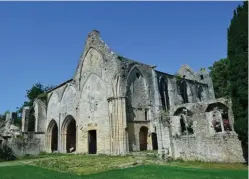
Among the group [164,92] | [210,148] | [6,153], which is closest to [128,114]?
A: [164,92]

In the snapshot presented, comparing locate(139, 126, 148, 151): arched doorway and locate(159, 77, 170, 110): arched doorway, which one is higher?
locate(159, 77, 170, 110): arched doorway

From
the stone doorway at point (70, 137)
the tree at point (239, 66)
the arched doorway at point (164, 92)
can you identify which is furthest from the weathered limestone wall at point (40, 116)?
the tree at point (239, 66)

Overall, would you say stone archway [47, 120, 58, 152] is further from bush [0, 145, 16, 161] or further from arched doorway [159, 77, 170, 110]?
arched doorway [159, 77, 170, 110]

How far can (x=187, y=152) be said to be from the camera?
13.5m

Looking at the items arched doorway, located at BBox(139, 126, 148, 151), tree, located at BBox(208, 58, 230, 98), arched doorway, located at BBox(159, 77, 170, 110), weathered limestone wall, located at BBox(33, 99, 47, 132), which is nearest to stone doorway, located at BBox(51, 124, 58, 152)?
weathered limestone wall, located at BBox(33, 99, 47, 132)

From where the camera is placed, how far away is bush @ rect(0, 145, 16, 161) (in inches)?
729

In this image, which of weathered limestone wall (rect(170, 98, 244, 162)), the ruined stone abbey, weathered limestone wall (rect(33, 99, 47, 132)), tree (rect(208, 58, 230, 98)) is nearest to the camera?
weathered limestone wall (rect(170, 98, 244, 162))

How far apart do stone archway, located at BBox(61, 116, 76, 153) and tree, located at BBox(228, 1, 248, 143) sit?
20.2 meters

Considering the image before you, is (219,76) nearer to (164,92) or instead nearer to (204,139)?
(164,92)

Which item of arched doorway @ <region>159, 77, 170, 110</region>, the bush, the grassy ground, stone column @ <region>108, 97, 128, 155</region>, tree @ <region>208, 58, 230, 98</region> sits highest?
tree @ <region>208, 58, 230, 98</region>

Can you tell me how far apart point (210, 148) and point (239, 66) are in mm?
5016

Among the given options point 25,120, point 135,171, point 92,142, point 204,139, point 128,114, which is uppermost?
point 25,120

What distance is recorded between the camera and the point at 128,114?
20500 millimetres

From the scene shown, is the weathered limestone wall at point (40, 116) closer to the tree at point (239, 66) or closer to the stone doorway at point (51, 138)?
the stone doorway at point (51, 138)
